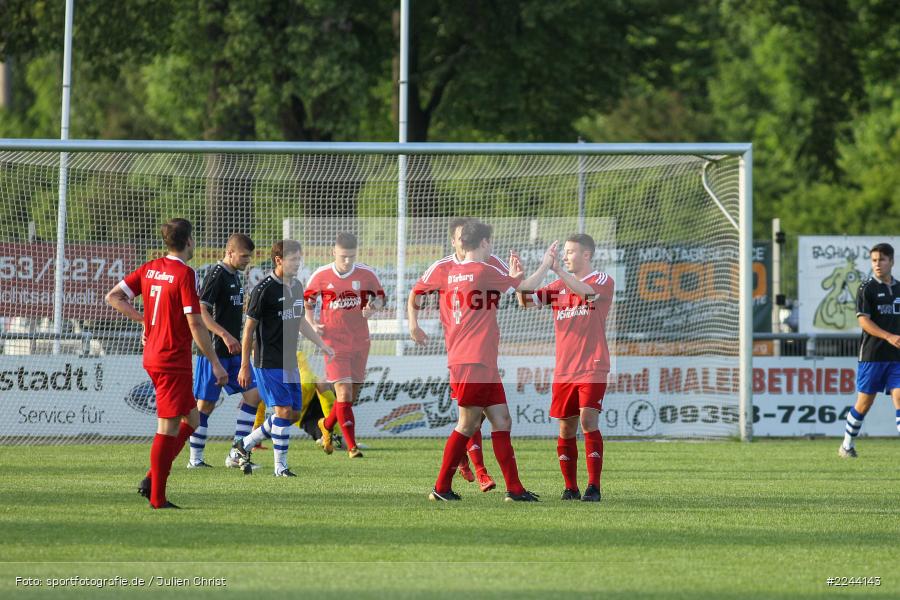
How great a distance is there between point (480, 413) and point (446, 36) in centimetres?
1924

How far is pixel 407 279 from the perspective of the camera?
50.0 feet

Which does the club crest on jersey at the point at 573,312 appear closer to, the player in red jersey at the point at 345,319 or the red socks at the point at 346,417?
the player in red jersey at the point at 345,319

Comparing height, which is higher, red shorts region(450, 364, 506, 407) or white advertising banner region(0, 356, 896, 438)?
red shorts region(450, 364, 506, 407)

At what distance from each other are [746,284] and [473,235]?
6.54 metres

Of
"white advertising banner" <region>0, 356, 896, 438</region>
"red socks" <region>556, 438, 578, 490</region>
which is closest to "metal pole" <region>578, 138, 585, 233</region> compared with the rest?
"white advertising banner" <region>0, 356, 896, 438</region>

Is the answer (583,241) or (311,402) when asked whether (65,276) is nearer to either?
(311,402)

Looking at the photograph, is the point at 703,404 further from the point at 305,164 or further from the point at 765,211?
the point at 765,211

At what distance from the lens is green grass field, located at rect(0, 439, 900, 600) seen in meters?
6.65

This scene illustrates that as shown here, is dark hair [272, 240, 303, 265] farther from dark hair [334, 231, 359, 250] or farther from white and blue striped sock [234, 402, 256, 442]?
white and blue striped sock [234, 402, 256, 442]

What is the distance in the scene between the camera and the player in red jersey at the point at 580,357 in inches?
393

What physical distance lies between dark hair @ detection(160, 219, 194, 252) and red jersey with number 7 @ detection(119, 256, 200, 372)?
10cm

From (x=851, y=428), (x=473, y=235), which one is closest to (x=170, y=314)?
(x=473, y=235)

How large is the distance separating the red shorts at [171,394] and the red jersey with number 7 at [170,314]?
0.16ft

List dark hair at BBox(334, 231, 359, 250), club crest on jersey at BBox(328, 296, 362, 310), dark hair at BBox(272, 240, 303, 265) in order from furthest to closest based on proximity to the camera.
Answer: club crest on jersey at BBox(328, 296, 362, 310) → dark hair at BBox(334, 231, 359, 250) → dark hair at BBox(272, 240, 303, 265)
